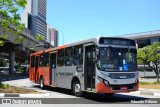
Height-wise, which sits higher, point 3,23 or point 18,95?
point 3,23

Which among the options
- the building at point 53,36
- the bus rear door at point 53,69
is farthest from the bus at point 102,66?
the building at point 53,36

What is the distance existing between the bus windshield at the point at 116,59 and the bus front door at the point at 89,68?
2.40 ft

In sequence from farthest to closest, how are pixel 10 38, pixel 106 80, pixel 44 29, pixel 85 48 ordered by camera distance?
pixel 44 29, pixel 10 38, pixel 85 48, pixel 106 80

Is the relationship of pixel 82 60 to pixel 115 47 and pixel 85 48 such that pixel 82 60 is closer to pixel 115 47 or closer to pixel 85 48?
pixel 85 48

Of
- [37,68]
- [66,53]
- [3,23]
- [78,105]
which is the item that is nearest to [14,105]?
[78,105]

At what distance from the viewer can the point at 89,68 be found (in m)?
15.7

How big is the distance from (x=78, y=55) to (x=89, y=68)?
1428 mm

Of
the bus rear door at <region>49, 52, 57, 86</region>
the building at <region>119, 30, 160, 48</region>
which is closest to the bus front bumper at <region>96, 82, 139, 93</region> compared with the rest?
the bus rear door at <region>49, 52, 57, 86</region>

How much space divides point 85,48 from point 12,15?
731cm

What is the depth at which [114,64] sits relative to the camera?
1481 centimetres

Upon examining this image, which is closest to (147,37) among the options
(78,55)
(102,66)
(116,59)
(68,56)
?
(68,56)

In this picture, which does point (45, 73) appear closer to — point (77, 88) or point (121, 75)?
point (77, 88)

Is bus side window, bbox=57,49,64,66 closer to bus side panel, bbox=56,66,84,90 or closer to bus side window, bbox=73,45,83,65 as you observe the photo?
bus side panel, bbox=56,66,84,90

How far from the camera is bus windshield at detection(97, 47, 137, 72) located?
14.7 meters
